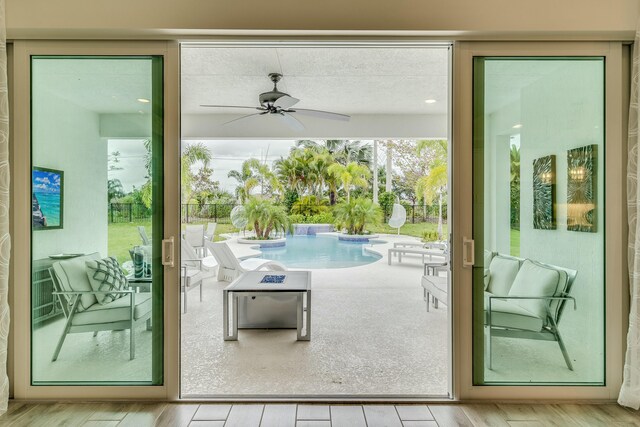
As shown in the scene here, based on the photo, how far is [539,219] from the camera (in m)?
2.40

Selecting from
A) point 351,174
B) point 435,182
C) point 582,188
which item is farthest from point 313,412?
point 351,174

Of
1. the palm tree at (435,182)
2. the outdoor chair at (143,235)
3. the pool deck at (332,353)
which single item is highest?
the palm tree at (435,182)

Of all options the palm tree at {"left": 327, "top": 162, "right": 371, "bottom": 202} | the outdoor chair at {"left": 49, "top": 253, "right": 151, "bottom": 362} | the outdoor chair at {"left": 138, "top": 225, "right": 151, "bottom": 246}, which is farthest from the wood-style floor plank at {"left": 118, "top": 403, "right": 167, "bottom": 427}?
the palm tree at {"left": 327, "top": 162, "right": 371, "bottom": 202}

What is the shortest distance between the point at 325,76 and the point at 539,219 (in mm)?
3181

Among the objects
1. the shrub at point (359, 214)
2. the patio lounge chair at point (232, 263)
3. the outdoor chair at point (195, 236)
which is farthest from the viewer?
the shrub at point (359, 214)

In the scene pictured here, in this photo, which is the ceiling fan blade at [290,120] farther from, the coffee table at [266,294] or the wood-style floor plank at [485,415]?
the wood-style floor plank at [485,415]

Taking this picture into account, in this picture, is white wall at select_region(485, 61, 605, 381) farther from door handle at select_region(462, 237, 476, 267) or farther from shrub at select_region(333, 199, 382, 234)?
shrub at select_region(333, 199, 382, 234)

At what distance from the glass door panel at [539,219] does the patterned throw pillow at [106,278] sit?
243 centimetres

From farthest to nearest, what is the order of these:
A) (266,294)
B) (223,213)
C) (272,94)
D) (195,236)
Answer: (223,213)
(195,236)
(272,94)
(266,294)

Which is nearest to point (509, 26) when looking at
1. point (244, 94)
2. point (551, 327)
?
point (551, 327)

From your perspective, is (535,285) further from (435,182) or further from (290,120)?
(435,182)

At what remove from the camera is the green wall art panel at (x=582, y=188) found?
2373 millimetres

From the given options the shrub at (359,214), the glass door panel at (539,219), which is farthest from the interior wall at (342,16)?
the shrub at (359,214)

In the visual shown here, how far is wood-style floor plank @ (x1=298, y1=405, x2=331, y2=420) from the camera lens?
7.05ft
